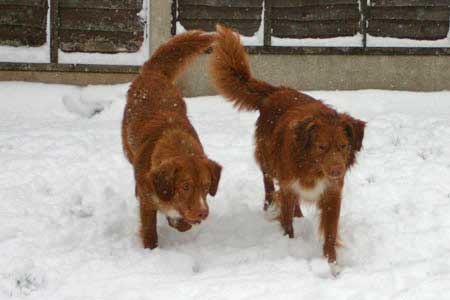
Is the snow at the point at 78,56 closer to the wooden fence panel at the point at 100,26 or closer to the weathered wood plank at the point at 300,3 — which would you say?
the wooden fence panel at the point at 100,26

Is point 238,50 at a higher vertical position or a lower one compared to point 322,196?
higher

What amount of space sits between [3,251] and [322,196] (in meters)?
2.40

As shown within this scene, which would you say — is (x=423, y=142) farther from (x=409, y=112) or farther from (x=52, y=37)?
(x=52, y=37)

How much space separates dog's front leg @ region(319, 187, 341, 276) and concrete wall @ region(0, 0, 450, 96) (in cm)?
498

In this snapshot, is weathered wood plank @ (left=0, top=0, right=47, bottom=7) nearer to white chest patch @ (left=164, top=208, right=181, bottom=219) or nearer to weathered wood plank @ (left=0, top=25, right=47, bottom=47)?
weathered wood plank @ (left=0, top=25, right=47, bottom=47)

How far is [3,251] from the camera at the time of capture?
4.61 m

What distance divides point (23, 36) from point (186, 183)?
20.5ft

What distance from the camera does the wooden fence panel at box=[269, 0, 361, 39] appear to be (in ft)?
30.9

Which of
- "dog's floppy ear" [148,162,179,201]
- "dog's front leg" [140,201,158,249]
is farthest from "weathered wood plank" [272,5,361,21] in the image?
"dog's floppy ear" [148,162,179,201]

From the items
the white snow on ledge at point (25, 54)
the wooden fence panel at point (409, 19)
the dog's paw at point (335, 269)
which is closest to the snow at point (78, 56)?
the white snow on ledge at point (25, 54)

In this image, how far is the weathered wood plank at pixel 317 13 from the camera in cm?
944

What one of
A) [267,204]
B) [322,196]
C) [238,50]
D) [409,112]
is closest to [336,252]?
[322,196]

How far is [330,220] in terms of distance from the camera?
470 cm

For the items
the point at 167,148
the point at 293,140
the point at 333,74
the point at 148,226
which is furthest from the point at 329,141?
the point at 333,74
